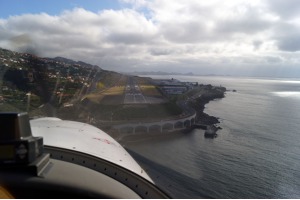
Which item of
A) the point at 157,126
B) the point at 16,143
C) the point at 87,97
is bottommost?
the point at 157,126

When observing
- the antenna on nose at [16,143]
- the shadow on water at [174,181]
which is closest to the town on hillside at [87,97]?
the shadow on water at [174,181]

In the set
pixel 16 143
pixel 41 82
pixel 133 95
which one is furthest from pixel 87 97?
pixel 16 143

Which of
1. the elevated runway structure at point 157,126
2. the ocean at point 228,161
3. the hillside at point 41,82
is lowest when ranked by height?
the ocean at point 228,161

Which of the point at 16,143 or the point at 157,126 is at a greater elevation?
the point at 16,143

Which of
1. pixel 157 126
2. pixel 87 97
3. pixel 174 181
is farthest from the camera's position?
pixel 157 126

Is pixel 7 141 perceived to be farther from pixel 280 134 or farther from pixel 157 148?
pixel 280 134

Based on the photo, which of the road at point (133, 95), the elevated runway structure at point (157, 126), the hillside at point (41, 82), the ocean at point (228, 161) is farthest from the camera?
the road at point (133, 95)

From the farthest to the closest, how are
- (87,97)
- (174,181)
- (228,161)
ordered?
(87,97), (228,161), (174,181)

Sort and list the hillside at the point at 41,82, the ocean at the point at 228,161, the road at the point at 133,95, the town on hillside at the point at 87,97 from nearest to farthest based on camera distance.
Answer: the hillside at the point at 41,82, the town on hillside at the point at 87,97, the ocean at the point at 228,161, the road at the point at 133,95

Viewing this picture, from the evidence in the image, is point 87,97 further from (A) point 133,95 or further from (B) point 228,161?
(B) point 228,161

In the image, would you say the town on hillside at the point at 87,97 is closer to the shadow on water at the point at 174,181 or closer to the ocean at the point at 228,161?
the ocean at the point at 228,161
